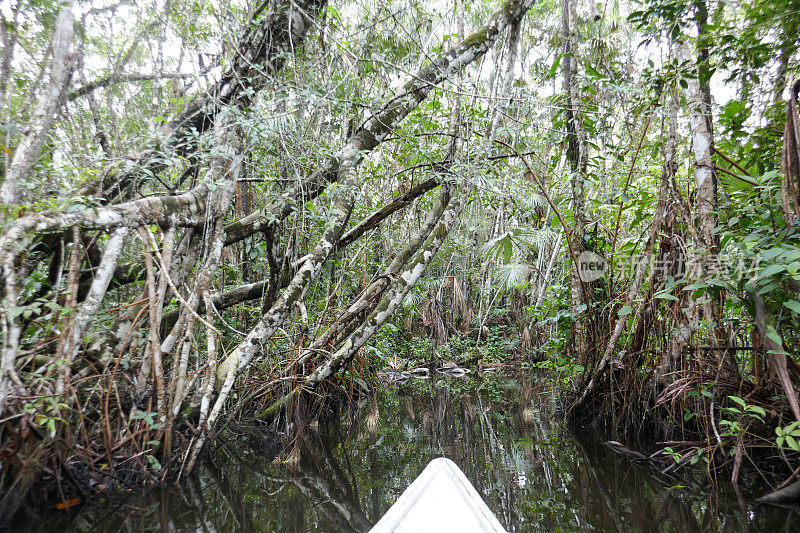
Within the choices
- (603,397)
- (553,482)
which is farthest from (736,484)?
Result: (603,397)

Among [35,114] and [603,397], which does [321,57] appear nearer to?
[35,114]

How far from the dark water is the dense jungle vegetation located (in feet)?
0.81

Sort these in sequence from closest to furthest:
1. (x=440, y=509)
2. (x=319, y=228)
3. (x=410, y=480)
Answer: (x=440, y=509)
(x=410, y=480)
(x=319, y=228)

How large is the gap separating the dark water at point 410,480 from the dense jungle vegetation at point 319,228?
0.25m

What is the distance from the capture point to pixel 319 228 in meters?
4.84

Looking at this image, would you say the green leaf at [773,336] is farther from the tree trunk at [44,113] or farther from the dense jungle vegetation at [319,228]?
the tree trunk at [44,113]

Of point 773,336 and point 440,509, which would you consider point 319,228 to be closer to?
point 440,509

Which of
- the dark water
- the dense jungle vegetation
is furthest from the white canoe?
the dense jungle vegetation

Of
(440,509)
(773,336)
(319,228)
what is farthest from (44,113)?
(773,336)

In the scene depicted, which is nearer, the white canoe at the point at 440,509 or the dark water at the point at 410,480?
the white canoe at the point at 440,509

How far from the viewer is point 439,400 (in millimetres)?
5684

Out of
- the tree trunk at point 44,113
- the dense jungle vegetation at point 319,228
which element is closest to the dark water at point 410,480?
the dense jungle vegetation at point 319,228

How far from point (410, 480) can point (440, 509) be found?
4.74 feet

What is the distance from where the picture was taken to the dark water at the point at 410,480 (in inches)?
87.0
